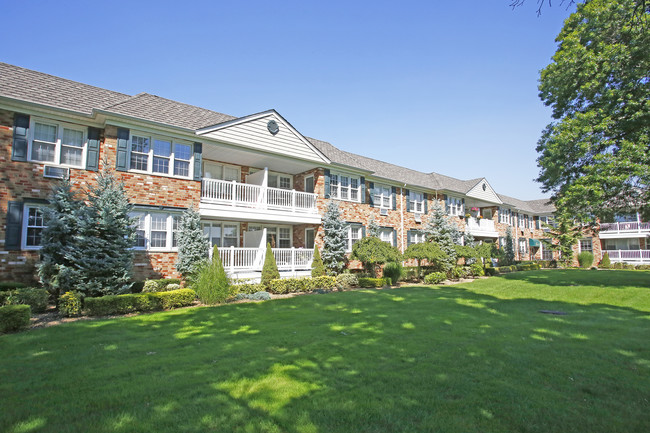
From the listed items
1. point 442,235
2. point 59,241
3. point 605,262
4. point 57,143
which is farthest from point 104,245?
point 605,262

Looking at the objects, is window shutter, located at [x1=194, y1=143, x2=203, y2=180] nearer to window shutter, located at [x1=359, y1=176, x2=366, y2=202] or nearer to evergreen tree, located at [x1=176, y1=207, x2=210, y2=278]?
evergreen tree, located at [x1=176, y1=207, x2=210, y2=278]

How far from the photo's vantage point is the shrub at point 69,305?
32.7 feet

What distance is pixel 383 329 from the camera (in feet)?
26.6

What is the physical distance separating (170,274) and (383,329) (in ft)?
32.6

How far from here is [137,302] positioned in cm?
1096

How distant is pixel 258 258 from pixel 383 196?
11.7m

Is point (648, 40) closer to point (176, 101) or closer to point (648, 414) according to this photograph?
point (648, 414)

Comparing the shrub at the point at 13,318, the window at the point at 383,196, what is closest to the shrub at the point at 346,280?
the window at the point at 383,196

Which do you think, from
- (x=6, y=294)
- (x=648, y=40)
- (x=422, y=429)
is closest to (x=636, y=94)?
(x=648, y=40)

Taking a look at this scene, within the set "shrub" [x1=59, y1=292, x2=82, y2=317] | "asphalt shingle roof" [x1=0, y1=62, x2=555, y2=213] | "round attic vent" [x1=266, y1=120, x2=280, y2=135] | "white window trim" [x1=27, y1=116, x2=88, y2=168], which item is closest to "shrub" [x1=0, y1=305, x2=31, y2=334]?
"shrub" [x1=59, y1=292, x2=82, y2=317]

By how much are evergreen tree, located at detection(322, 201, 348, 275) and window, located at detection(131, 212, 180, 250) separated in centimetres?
805

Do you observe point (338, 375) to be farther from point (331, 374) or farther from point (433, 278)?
point (433, 278)

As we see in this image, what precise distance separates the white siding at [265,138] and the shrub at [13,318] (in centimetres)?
970

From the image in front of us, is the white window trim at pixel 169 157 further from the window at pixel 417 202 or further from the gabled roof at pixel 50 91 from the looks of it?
the window at pixel 417 202
